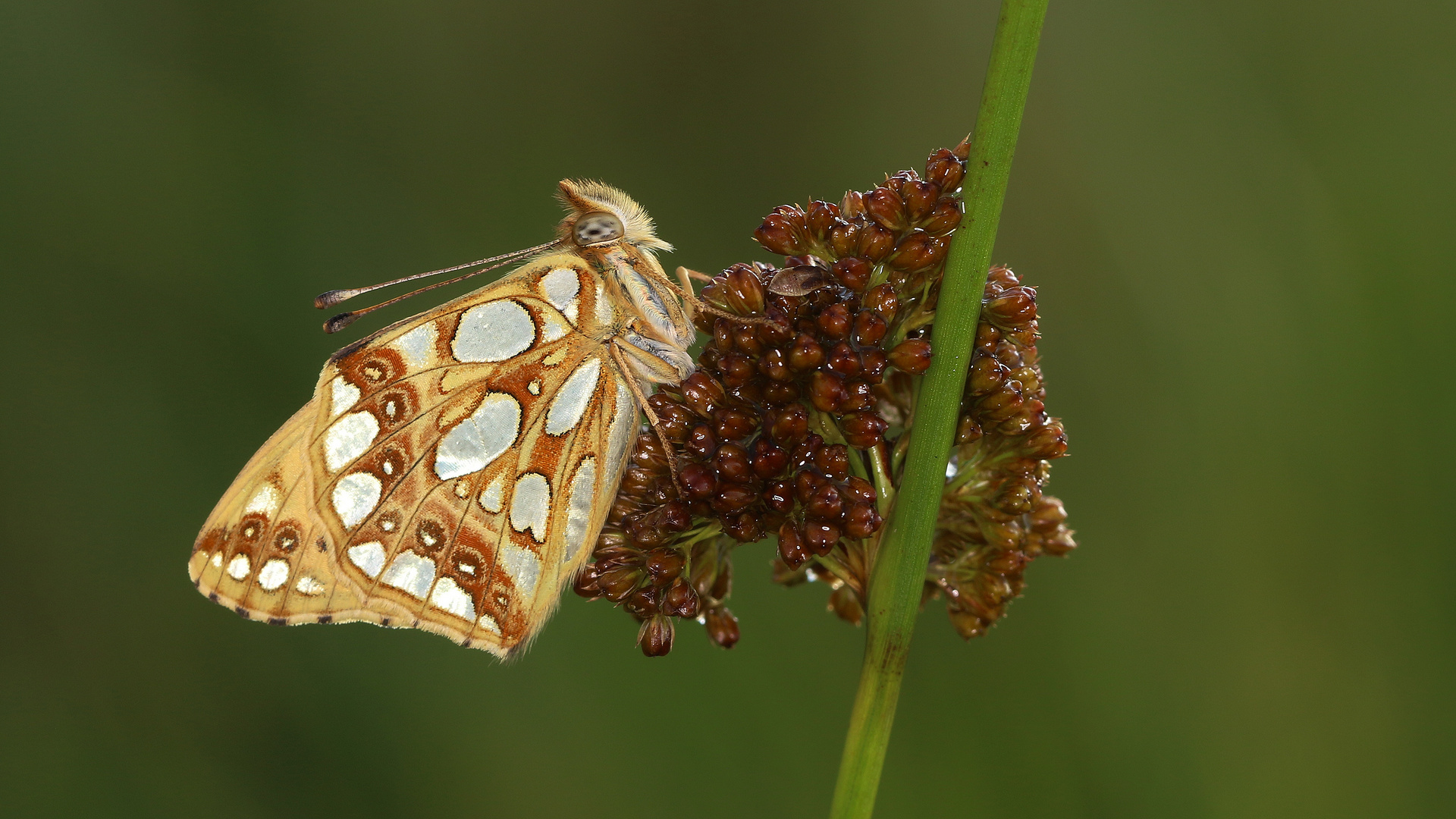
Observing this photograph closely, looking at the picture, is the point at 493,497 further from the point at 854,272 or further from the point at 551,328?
the point at 854,272

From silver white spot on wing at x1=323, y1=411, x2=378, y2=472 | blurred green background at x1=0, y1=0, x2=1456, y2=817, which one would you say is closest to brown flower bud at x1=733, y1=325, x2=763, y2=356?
silver white spot on wing at x1=323, y1=411, x2=378, y2=472

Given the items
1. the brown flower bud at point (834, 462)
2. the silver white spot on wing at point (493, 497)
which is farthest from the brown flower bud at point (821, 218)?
the silver white spot on wing at point (493, 497)

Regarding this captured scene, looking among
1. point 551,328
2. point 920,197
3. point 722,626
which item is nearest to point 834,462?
point 920,197

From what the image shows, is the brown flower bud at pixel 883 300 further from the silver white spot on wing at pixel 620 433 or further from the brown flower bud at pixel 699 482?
the silver white spot on wing at pixel 620 433

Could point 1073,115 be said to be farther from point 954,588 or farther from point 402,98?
point 402,98

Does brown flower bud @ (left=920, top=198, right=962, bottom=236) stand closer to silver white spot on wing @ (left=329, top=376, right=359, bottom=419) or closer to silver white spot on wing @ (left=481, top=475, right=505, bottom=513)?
silver white spot on wing @ (left=481, top=475, right=505, bottom=513)

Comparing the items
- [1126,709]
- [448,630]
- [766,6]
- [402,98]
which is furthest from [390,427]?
[766,6]
